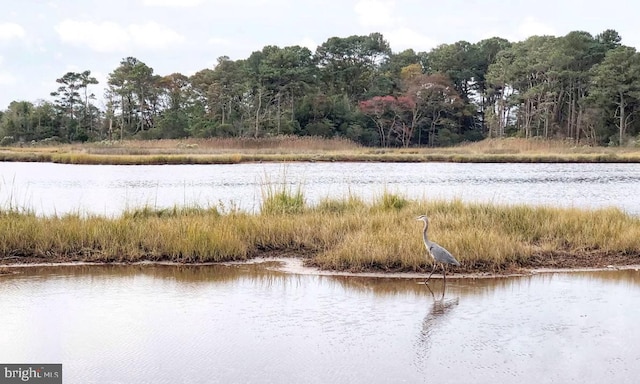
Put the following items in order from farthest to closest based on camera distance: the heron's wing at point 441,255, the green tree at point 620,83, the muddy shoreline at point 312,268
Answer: the green tree at point 620,83 → the muddy shoreline at point 312,268 → the heron's wing at point 441,255

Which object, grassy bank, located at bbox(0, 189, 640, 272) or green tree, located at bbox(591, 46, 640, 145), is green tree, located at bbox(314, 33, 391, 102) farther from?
grassy bank, located at bbox(0, 189, 640, 272)

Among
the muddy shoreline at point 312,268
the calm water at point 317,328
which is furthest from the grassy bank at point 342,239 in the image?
the calm water at point 317,328

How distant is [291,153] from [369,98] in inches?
686

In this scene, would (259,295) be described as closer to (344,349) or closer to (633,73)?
(344,349)

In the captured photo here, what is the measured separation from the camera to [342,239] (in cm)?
848

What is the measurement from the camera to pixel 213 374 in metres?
4.41

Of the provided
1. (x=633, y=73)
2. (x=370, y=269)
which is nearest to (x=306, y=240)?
(x=370, y=269)

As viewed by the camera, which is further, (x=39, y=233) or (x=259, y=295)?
(x=39, y=233)

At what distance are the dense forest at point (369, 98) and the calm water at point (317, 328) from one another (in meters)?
36.4

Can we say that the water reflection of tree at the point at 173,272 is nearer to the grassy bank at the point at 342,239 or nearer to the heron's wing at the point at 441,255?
the grassy bank at the point at 342,239

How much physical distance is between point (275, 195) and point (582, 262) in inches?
194

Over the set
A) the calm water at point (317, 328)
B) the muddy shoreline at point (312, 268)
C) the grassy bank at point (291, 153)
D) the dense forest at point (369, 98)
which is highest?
the dense forest at point (369, 98)

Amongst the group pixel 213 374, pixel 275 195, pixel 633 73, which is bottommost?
pixel 213 374

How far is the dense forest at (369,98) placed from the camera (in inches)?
1746
